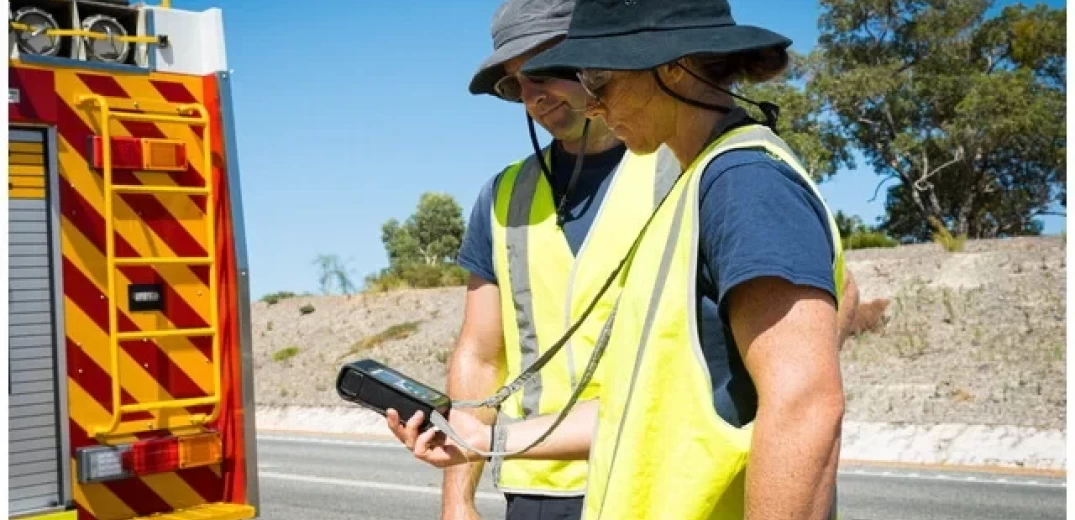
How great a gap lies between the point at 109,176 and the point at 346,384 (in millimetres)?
2314

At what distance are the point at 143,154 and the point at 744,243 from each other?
3.53 m

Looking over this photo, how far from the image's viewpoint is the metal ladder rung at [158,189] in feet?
16.9

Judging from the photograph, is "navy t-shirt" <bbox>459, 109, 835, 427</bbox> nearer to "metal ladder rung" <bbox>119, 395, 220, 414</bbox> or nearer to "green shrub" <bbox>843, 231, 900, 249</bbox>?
"metal ladder rung" <bbox>119, 395, 220, 414</bbox>

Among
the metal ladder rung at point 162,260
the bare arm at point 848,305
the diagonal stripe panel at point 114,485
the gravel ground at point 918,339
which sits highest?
the metal ladder rung at point 162,260

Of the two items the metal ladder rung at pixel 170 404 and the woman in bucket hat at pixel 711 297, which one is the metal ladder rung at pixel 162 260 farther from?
the woman in bucket hat at pixel 711 297

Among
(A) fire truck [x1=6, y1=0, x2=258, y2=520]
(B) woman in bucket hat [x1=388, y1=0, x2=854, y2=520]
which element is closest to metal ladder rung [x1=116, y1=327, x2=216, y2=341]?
(A) fire truck [x1=6, y1=0, x2=258, y2=520]

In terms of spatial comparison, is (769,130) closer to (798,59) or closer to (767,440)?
(767,440)

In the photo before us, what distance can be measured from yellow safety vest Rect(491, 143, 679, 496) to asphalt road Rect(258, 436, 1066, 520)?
7672 mm

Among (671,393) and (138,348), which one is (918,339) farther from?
(671,393)

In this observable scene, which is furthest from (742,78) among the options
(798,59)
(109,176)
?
(798,59)

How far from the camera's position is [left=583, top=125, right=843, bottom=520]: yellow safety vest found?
7.21 ft

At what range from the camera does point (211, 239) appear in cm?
542

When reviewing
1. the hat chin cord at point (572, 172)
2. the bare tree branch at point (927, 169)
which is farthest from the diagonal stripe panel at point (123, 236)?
the bare tree branch at point (927, 169)

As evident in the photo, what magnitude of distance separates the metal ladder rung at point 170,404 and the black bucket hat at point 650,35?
313cm
